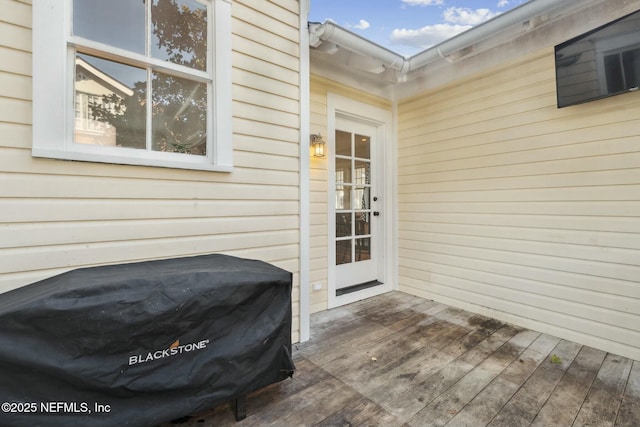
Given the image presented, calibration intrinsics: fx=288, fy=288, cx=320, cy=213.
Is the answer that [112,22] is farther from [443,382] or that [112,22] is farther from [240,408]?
[443,382]

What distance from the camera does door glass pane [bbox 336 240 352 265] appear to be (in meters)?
3.39

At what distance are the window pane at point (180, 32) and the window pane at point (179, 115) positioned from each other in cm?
14

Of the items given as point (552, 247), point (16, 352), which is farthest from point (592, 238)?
point (16, 352)

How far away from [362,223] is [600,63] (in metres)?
2.50

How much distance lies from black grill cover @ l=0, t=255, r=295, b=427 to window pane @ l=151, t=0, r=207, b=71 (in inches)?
54.5

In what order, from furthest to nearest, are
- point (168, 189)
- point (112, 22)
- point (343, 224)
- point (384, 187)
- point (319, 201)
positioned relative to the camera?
point (384, 187)
point (343, 224)
point (319, 201)
point (168, 189)
point (112, 22)

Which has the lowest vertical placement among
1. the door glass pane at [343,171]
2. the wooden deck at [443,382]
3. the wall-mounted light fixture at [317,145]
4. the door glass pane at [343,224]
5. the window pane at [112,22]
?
the wooden deck at [443,382]

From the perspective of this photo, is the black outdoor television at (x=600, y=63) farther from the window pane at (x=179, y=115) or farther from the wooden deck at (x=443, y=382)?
the window pane at (x=179, y=115)

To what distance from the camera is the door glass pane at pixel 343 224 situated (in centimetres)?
337

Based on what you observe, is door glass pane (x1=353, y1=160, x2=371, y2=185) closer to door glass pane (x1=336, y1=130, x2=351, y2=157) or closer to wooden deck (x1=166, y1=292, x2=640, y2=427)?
door glass pane (x1=336, y1=130, x2=351, y2=157)

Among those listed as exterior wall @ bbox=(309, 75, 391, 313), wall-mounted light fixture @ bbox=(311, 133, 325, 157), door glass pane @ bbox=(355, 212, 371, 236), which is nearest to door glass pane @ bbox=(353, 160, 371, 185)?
door glass pane @ bbox=(355, 212, 371, 236)

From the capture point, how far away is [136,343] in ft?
4.07

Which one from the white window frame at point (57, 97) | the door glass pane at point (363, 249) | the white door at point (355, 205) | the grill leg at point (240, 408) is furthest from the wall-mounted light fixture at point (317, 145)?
the grill leg at point (240, 408)

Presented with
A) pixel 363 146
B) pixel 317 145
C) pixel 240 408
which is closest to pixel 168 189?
pixel 240 408
